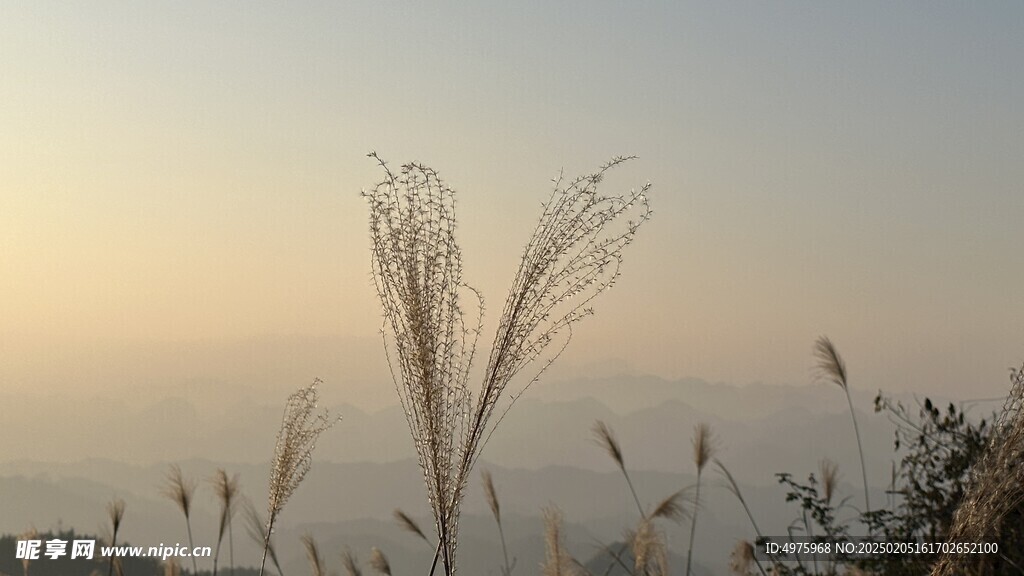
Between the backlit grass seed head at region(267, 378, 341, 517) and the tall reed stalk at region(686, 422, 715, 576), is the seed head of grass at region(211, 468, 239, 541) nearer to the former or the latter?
the backlit grass seed head at region(267, 378, 341, 517)

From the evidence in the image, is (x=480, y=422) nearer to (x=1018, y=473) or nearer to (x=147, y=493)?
(x=1018, y=473)

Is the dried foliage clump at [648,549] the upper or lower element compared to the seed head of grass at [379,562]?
upper

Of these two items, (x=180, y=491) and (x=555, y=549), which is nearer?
(x=555, y=549)

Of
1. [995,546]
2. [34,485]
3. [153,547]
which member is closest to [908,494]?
[995,546]

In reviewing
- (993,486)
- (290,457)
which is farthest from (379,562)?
(993,486)

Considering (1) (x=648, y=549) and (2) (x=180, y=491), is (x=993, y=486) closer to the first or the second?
(1) (x=648, y=549)

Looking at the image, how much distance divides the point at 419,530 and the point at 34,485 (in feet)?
13.8

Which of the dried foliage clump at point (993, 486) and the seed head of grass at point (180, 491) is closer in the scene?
the dried foliage clump at point (993, 486)

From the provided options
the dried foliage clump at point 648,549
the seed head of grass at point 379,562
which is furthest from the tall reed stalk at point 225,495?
the dried foliage clump at point 648,549

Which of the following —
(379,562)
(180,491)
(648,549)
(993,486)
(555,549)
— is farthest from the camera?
(180,491)

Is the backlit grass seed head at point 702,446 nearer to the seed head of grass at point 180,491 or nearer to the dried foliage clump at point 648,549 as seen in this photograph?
the dried foliage clump at point 648,549

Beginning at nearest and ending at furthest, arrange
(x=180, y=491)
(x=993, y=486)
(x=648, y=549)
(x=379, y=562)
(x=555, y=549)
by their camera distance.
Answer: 1. (x=993, y=486)
2. (x=555, y=549)
3. (x=648, y=549)
4. (x=379, y=562)
5. (x=180, y=491)

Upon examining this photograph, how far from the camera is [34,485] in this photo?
7.21 meters

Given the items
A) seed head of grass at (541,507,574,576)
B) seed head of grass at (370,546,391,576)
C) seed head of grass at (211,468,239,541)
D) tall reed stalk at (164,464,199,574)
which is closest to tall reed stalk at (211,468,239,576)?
seed head of grass at (211,468,239,541)
